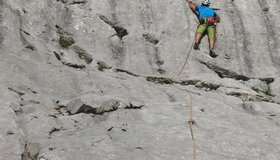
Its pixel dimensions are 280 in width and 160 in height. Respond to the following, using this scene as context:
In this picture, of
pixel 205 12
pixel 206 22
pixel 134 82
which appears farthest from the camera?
pixel 205 12

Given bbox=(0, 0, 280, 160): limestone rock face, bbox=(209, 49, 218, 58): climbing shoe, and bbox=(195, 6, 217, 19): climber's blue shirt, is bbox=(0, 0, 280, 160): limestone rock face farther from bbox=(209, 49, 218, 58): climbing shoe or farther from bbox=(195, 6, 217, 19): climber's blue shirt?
bbox=(195, 6, 217, 19): climber's blue shirt

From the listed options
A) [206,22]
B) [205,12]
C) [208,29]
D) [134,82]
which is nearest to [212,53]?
[208,29]

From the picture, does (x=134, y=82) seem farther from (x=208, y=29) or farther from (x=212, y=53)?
(x=208, y=29)

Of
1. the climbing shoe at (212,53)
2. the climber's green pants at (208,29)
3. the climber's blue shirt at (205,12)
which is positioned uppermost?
the climber's blue shirt at (205,12)

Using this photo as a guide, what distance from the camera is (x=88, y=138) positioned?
10.2 metres

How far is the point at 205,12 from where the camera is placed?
18.7m

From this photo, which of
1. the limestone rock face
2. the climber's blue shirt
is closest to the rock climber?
the climber's blue shirt

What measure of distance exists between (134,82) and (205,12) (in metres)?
5.40

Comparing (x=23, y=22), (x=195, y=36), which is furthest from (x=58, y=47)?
(x=195, y=36)

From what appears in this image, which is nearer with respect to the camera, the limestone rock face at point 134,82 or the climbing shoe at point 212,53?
the limestone rock face at point 134,82

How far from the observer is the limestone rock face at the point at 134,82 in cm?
1050

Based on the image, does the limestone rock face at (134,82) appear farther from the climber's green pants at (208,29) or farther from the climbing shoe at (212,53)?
the climber's green pants at (208,29)

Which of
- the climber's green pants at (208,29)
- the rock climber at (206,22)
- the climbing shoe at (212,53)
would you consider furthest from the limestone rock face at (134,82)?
the climber's green pants at (208,29)

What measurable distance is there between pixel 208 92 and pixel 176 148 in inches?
206
